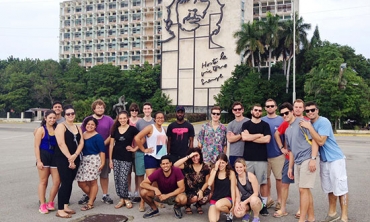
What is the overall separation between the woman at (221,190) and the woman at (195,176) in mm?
357

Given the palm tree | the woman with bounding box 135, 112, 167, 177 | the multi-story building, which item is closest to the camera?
the woman with bounding box 135, 112, 167, 177

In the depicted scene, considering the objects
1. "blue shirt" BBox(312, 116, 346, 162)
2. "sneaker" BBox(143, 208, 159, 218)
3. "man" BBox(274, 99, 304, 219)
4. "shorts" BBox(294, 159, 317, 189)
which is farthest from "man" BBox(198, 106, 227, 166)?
"blue shirt" BBox(312, 116, 346, 162)

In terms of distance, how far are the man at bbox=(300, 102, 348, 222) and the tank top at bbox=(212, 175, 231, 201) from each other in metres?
1.50

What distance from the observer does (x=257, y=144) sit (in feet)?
20.5

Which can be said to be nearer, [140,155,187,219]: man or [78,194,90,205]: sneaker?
[140,155,187,219]: man

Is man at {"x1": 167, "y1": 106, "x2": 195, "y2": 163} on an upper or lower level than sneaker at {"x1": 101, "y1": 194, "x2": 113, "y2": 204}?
upper

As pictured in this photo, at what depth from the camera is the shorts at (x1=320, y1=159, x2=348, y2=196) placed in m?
5.59

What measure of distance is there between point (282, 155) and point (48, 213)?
169 inches

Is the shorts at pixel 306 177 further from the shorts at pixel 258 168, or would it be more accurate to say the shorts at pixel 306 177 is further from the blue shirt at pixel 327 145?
the shorts at pixel 258 168

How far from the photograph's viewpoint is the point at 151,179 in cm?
612

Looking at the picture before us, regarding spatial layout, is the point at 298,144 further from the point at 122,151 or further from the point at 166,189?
the point at 122,151

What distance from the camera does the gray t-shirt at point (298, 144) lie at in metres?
5.64

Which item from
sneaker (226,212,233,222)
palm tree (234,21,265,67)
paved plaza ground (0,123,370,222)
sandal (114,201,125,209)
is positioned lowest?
paved plaza ground (0,123,370,222)

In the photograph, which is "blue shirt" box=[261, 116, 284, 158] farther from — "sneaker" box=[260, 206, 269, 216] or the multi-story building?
the multi-story building
